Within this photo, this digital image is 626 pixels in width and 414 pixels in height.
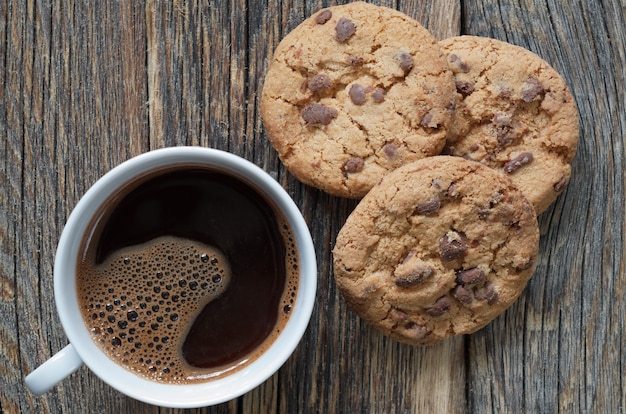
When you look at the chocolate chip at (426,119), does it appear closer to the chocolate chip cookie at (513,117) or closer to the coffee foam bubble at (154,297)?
the chocolate chip cookie at (513,117)

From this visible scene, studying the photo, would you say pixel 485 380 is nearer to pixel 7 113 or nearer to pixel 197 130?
pixel 197 130

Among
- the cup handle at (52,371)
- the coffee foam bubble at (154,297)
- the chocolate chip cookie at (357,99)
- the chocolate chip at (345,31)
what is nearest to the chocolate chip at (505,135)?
the chocolate chip cookie at (357,99)

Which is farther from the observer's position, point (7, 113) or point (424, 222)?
point (7, 113)

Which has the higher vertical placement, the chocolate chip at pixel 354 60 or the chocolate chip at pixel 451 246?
the chocolate chip at pixel 354 60

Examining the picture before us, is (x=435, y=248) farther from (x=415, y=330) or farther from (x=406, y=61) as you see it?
(x=406, y=61)

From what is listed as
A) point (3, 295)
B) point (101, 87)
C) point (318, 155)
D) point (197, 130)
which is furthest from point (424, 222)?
point (3, 295)

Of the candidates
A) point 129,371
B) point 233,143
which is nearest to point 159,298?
point 129,371
